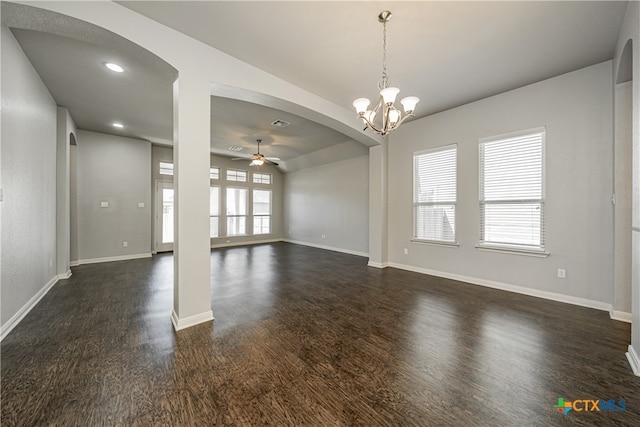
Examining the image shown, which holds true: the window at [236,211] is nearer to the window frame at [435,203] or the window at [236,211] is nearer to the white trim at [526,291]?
the window frame at [435,203]

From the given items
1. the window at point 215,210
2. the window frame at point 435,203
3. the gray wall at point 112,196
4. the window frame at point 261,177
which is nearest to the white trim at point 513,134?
the window frame at point 435,203

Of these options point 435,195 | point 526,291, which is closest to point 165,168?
point 435,195

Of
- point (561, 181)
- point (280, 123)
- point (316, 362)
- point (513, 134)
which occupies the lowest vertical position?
point (316, 362)

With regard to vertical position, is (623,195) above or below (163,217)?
above

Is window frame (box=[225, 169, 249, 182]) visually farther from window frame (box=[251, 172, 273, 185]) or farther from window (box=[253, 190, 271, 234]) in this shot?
window (box=[253, 190, 271, 234])

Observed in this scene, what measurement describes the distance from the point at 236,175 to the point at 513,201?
790 centimetres

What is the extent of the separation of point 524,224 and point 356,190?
162 inches

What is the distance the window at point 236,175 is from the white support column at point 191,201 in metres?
6.11

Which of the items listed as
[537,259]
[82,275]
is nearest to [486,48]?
[537,259]

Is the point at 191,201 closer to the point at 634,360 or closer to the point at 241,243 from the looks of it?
the point at 634,360

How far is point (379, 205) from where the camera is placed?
5336 mm

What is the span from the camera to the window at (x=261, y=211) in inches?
364

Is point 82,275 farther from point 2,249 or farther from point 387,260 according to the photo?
point 387,260

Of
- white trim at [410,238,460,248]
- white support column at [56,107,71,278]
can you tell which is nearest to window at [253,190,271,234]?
white support column at [56,107,71,278]
